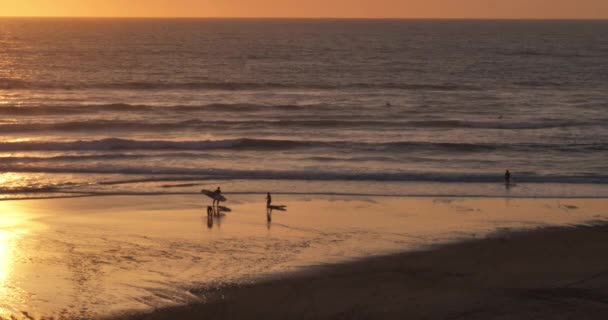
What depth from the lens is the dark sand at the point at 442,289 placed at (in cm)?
1598

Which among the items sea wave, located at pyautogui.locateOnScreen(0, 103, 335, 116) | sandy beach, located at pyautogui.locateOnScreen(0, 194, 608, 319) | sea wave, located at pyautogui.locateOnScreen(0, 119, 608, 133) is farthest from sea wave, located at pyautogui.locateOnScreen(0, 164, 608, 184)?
sea wave, located at pyautogui.locateOnScreen(0, 103, 335, 116)

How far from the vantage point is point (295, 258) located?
63.0 ft

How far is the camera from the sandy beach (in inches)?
643

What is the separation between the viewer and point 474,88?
61.6m

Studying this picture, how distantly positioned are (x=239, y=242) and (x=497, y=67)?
62883 millimetres

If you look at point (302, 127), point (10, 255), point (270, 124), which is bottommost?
point (10, 255)

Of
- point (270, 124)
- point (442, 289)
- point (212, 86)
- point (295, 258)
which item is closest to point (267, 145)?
point (270, 124)

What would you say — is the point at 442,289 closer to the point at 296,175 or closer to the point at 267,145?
the point at 296,175

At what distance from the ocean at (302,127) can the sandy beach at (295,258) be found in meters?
3.09

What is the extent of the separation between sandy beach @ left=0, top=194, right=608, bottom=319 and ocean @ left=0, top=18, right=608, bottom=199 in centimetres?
309

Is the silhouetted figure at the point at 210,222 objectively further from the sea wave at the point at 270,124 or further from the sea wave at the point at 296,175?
the sea wave at the point at 270,124

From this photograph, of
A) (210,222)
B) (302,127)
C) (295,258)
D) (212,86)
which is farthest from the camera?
(212,86)

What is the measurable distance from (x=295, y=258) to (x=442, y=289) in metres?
3.40

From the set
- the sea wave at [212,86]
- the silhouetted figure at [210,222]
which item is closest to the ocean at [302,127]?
the sea wave at [212,86]
